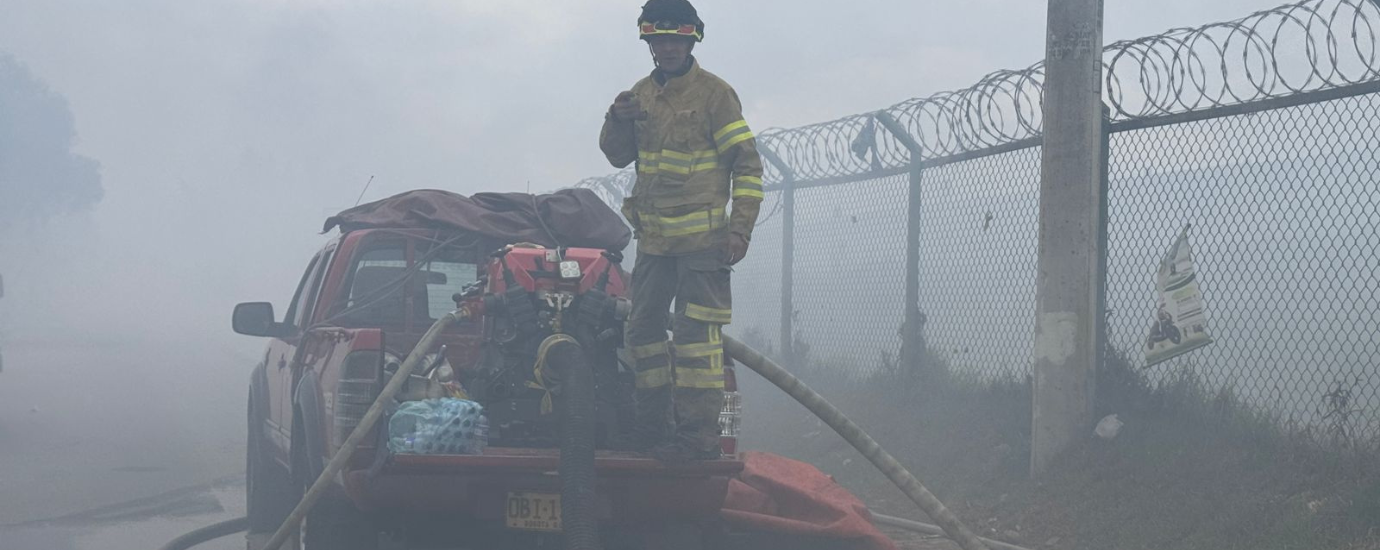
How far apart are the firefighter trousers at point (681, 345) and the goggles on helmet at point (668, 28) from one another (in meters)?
0.89

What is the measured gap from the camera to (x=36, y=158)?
237 feet

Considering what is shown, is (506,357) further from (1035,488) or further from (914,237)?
(914,237)

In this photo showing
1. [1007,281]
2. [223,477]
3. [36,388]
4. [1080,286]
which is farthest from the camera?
[36,388]

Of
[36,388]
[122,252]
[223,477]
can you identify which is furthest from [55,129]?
[223,477]

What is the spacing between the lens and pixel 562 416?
479 cm

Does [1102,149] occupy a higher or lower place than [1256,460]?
higher

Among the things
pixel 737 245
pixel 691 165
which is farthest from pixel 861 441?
pixel 691 165

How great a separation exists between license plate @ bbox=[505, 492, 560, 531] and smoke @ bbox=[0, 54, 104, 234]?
69606 mm

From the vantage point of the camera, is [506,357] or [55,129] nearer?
[506,357]

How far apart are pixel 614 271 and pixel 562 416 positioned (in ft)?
5.76

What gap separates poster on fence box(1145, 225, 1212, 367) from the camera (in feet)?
24.2

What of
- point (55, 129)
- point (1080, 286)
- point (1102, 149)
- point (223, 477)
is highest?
point (55, 129)

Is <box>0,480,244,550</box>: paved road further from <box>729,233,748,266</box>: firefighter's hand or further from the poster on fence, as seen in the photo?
the poster on fence

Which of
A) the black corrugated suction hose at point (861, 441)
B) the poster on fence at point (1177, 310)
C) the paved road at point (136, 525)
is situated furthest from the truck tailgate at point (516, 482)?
the poster on fence at point (1177, 310)
